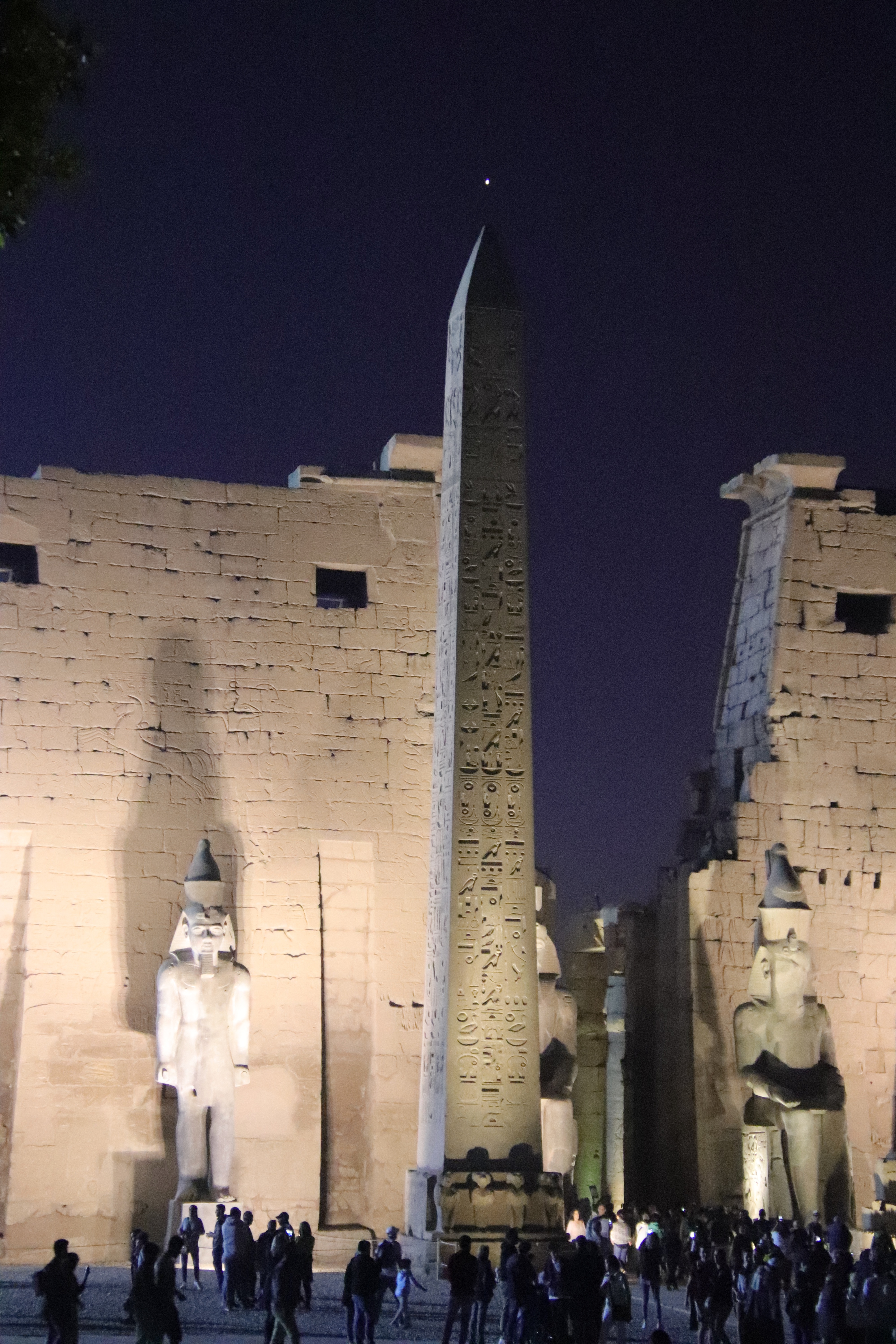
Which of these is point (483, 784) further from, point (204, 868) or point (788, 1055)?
point (788, 1055)

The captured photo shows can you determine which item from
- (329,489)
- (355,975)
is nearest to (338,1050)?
(355,975)

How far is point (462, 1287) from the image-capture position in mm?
8594

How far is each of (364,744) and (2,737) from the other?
256 cm

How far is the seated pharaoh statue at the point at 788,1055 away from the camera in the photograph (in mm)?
12695

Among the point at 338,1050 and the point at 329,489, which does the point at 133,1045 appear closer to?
the point at 338,1050

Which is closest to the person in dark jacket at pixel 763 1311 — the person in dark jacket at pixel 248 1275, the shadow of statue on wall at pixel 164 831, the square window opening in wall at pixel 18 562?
the person in dark jacket at pixel 248 1275

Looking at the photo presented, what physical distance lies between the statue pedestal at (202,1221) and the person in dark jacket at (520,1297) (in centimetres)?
400

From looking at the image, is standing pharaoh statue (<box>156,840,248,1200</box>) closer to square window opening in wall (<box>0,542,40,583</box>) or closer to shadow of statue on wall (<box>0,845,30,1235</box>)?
shadow of statue on wall (<box>0,845,30,1235</box>)

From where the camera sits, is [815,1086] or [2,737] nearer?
[815,1086]

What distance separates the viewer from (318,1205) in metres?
13.8

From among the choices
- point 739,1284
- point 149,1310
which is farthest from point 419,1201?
point 149,1310

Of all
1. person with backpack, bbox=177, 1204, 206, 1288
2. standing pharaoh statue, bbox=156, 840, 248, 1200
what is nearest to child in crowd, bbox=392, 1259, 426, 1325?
person with backpack, bbox=177, 1204, 206, 1288

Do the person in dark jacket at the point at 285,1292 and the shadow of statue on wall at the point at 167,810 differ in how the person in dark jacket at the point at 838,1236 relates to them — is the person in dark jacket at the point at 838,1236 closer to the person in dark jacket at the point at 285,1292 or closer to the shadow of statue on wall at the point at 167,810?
→ the person in dark jacket at the point at 285,1292

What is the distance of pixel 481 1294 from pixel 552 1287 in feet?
1.51
